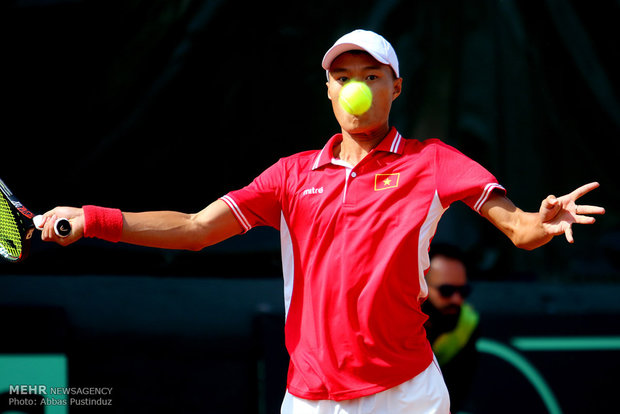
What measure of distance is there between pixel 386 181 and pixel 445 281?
4.19ft

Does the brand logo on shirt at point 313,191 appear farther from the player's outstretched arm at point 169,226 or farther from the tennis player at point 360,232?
the player's outstretched arm at point 169,226

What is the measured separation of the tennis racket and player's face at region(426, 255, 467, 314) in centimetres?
182

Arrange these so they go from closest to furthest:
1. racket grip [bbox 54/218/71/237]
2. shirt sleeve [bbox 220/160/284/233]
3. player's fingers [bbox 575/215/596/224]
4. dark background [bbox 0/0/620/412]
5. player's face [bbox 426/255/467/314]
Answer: player's fingers [bbox 575/215/596/224] < racket grip [bbox 54/218/71/237] < shirt sleeve [bbox 220/160/284/233] < dark background [bbox 0/0/620/412] < player's face [bbox 426/255/467/314]

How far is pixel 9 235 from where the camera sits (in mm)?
2684

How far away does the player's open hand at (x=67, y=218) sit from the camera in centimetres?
247

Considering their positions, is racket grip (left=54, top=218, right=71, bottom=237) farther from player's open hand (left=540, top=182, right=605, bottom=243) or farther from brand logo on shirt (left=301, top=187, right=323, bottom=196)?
player's open hand (left=540, top=182, right=605, bottom=243)

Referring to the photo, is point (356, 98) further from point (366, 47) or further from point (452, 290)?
point (452, 290)

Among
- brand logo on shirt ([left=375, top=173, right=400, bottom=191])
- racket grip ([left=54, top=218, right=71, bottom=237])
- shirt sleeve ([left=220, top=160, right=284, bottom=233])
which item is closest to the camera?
racket grip ([left=54, top=218, right=71, bottom=237])

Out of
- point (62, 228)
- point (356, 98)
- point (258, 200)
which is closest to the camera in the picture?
point (62, 228)

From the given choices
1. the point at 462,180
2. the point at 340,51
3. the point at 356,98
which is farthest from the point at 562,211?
the point at 340,51

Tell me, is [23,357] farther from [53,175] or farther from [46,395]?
[53,175]

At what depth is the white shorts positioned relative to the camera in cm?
246

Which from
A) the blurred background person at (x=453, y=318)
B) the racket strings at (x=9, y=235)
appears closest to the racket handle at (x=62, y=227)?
the racket strings at (x=9, y=235)

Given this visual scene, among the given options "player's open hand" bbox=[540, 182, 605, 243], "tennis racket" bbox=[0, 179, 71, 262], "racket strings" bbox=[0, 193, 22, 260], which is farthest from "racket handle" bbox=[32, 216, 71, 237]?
"player's open hand" bbox=[540, 182, 605, 243]
